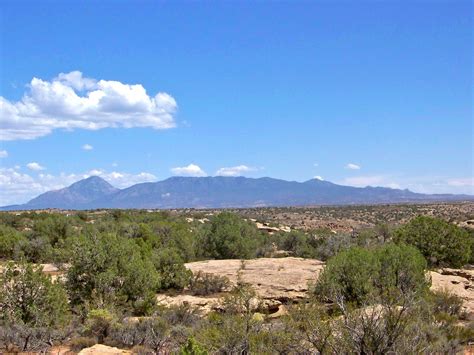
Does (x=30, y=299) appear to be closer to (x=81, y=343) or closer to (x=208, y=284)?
(x=81, y=343)

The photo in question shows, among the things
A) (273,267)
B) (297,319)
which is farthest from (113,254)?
(297,319)

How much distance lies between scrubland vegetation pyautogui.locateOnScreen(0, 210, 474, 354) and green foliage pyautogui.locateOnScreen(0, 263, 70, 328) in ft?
0.12

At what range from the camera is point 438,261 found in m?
35.7

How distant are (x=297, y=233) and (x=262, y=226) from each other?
55.1ft

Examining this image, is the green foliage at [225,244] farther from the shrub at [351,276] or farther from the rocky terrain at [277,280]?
the shrub at [351,276]

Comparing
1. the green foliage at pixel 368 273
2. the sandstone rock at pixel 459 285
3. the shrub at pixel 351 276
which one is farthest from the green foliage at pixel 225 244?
the shrub at pixel 351 276

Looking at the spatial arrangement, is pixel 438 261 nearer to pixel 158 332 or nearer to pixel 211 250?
pixel 211 250

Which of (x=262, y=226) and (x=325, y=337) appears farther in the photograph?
(x=262, y=226)

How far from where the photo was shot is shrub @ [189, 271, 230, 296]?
25.3 metres

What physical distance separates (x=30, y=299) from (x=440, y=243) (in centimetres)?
2796

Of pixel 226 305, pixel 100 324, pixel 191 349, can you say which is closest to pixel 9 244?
pixel 100 324

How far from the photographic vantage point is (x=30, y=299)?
60.3 feet

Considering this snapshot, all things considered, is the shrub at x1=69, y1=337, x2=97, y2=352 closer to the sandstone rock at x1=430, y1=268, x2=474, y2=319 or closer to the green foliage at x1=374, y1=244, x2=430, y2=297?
the green foliage at x1=374, y1=244, x2=430, y2=297

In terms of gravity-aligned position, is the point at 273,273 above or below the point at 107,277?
below
